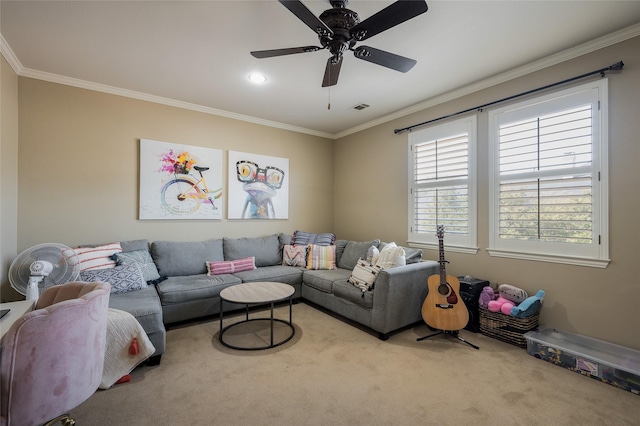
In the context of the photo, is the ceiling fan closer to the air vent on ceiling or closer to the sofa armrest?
the air vent on ceiling

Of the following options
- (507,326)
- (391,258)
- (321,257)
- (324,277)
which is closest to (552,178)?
(507,326)

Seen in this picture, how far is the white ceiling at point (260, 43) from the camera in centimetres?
207

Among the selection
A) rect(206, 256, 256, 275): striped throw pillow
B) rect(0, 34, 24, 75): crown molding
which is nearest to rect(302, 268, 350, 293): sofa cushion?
rect(206, 256, 256, 275): striped throw pillow

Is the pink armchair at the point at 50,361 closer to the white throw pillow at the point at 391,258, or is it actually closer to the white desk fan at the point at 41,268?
the white desk fan at the point at 41,268

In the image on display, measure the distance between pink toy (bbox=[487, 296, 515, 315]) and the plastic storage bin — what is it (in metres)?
0.24

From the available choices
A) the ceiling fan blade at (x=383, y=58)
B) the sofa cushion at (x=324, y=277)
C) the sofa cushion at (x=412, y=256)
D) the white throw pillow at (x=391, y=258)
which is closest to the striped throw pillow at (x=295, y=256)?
the sofa cushion at (x=324, y=277)

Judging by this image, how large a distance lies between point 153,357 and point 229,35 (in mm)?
2676

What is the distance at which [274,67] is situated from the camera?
287cm

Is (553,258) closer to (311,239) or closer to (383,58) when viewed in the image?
(383,58)

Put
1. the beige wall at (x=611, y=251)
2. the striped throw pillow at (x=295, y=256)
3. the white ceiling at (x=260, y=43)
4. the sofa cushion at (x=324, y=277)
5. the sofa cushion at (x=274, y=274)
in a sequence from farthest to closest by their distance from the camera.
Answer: the striped throw pillow at (x=295, y=256)
the sofa cushion at (x=274, y=274)
the sofa cushion at (x=324, y=277)
the beige wall at (x=611, y=251)
the white ceiling at (x=260, y=43)

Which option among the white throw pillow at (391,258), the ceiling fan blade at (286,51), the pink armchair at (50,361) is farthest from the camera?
the white throw pillow at (391,258)

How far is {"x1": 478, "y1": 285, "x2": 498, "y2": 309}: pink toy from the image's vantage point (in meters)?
2.88

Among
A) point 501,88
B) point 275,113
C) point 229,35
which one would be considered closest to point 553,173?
point 501,88

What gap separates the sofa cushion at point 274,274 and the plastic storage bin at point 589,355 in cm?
252
